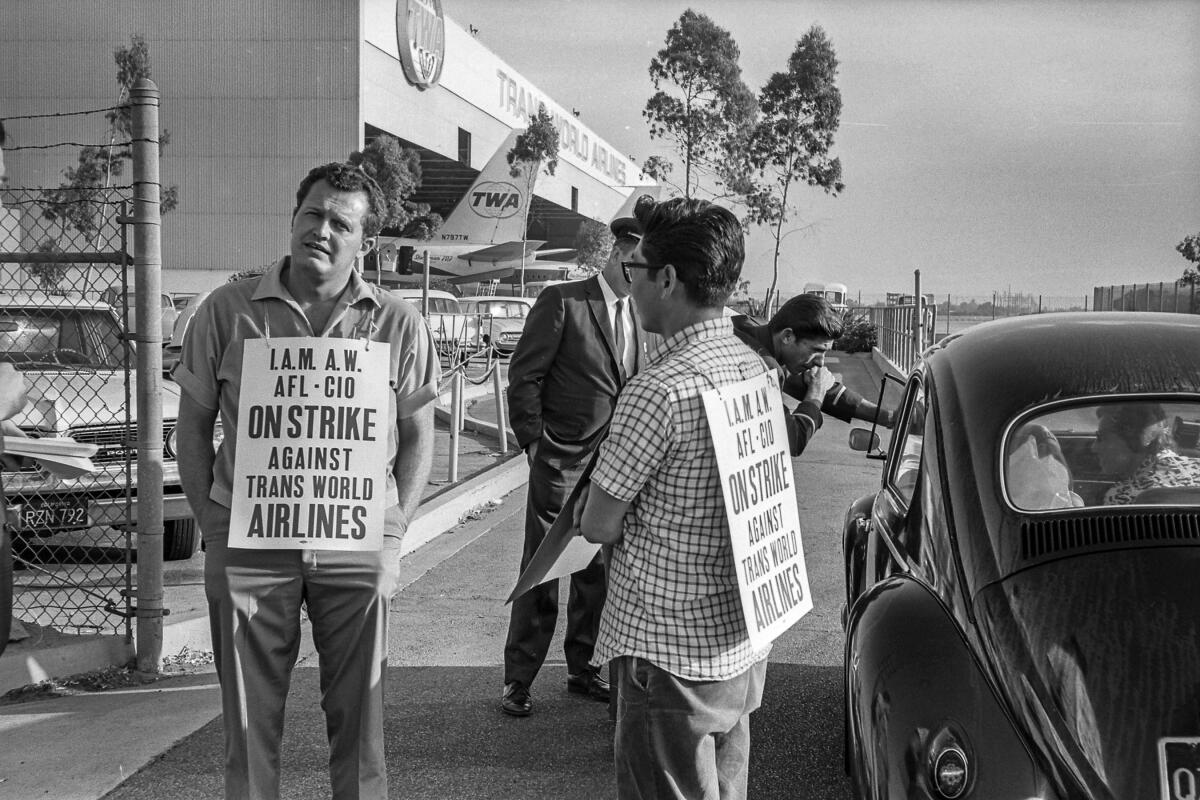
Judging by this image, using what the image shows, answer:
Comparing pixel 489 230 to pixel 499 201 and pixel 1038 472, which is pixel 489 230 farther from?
pixel 1038 472

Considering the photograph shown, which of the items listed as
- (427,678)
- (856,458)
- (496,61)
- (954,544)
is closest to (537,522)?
(427,678)

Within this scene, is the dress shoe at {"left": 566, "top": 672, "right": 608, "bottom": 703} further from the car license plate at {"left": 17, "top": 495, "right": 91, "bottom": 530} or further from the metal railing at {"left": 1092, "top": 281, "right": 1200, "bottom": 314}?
the metal railing at {"left": 1092, "top": 281, "right": 1200, "bottom": 314}

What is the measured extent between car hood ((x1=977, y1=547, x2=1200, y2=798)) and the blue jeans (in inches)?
26.6

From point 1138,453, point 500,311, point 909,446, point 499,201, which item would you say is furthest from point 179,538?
point 499,201

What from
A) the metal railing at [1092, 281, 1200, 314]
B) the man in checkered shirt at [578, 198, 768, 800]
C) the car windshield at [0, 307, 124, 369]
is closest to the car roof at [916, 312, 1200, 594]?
the man in checkered shirt at [578, 198, 768, 800]

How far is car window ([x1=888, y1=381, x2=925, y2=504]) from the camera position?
3795 millimetres

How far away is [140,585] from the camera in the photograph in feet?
17.7

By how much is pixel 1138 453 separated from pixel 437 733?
110 inches

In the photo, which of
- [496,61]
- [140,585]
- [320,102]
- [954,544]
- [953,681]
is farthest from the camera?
[496,61]

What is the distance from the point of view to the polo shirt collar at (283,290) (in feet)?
11.1

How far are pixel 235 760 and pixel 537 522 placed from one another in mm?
1914

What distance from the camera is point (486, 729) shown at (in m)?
4.81

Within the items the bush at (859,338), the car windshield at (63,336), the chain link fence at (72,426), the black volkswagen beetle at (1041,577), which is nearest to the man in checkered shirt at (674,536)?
the black volkswagen beetle at (1041,577)

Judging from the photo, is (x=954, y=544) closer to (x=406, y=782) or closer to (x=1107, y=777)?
(x=1107, y=777)
